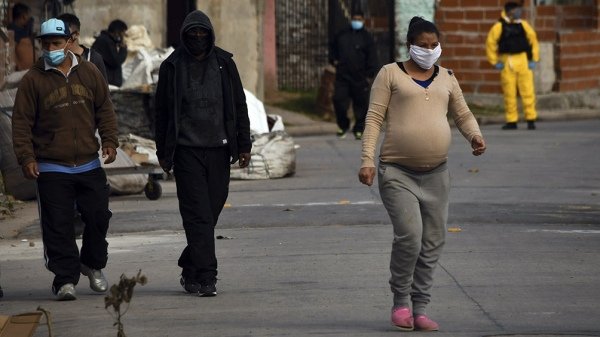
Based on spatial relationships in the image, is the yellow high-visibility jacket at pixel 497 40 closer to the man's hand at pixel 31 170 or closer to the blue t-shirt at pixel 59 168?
the blue t-shirt at pixel 59 168

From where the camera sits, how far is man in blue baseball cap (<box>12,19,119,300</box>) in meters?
9.44

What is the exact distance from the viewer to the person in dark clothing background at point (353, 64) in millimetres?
22078

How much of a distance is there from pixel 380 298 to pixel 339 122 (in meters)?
13.2

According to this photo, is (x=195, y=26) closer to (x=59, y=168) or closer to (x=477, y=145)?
(x=59, y=168)

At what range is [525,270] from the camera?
10.2 metres

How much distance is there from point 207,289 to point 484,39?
17.7 m

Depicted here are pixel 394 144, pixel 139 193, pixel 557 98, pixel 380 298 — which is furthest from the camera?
pixel 557 98

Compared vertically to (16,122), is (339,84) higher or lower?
lower

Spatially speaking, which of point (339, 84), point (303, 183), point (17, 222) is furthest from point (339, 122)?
point (17, 222)

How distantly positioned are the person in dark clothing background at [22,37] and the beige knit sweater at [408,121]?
11.3m

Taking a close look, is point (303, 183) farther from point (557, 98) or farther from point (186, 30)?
point (557, 98)

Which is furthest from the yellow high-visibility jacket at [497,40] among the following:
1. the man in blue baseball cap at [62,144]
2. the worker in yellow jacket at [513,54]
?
the man in blue baseball cap at [62,144]

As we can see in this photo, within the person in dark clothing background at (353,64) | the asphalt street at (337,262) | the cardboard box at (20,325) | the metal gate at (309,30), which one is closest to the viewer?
the cardboard box at (20,325)

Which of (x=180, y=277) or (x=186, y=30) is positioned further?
(x=180, y=277)
